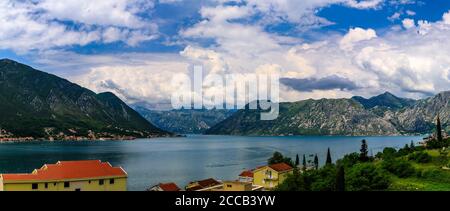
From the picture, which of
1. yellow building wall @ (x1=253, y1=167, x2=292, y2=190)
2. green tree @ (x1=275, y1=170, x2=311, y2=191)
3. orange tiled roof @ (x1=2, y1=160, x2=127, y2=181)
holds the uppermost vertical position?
orange tiled roof @ (x1=2, y1=160, x2=127, y2=181)

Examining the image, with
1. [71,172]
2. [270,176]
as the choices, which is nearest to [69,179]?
[71,172]

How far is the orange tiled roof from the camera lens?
2927 centimetres

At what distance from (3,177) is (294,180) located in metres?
24.8

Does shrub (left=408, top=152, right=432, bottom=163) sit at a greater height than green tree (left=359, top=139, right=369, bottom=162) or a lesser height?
greater

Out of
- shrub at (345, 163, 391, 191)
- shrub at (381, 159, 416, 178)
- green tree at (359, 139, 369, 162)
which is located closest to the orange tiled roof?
shrub at (345, 163, 391, 191)

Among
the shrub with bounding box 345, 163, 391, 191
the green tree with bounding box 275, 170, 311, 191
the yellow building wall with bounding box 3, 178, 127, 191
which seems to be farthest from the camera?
the green tree with bounding box 275, 170, 311, 191

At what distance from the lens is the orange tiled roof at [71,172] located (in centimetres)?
2927

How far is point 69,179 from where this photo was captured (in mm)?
29641

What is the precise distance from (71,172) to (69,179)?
1.62ft

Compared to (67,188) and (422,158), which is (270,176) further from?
(67,188)

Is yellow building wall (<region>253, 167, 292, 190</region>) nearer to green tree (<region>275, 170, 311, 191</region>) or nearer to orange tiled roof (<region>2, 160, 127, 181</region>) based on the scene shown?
green tree (<region>275, 170, 311, 191</region>)
